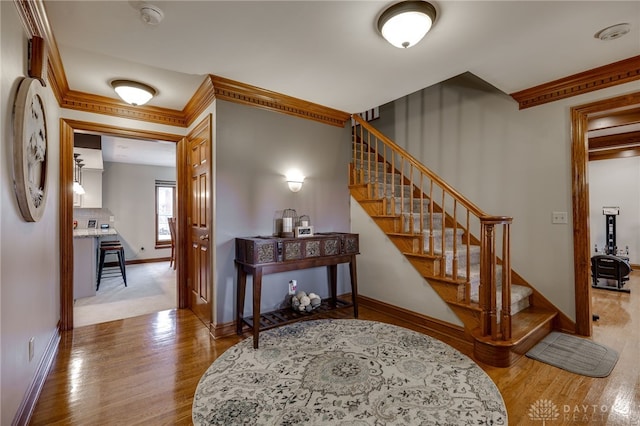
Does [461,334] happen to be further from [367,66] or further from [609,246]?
[609,246]

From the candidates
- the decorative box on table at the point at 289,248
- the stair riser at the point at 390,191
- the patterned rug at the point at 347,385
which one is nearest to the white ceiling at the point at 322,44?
the stair riser at the point at 390,191

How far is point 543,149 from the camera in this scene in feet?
10.4

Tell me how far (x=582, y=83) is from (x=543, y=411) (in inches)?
115

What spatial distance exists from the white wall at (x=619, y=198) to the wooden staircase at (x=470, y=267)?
4246 millimetres

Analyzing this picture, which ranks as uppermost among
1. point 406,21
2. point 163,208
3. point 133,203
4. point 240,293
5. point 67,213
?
→ point 406,21

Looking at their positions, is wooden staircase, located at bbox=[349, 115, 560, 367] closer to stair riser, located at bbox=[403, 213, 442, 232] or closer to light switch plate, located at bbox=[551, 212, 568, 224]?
stair riser, located at bbox=[403, 213, 442, 232]

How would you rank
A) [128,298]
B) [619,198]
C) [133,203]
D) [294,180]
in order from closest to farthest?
[294,180] → [128,298] → [619,198] → [133,203]

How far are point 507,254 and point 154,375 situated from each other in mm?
2880

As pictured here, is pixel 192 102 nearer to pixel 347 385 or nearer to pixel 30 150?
pixel 30 150

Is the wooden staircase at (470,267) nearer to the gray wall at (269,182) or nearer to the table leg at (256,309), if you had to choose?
the gray wall at (269,182)

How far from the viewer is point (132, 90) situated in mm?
2889

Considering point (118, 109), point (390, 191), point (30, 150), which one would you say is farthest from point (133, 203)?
point (390, 191)

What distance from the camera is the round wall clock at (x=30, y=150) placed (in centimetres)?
152

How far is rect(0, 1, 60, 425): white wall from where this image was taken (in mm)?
1396
